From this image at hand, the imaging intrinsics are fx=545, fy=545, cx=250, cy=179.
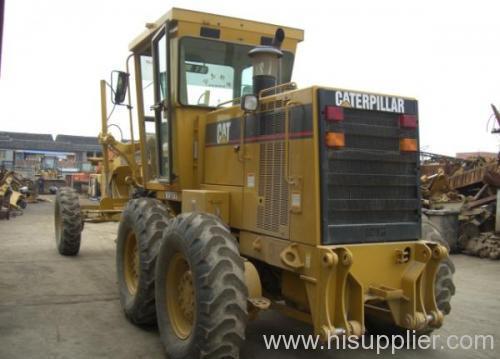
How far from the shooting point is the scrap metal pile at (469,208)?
11.0 metres

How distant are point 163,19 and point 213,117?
1.25m

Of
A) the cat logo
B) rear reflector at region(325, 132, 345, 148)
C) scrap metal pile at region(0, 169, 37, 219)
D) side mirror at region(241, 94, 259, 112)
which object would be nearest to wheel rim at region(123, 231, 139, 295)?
the cat logo

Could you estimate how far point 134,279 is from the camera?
6.09 meters

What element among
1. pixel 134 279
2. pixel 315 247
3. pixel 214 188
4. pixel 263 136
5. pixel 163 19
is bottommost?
pixel 134 279

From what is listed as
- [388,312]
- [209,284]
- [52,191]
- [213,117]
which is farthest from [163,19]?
[52,191]

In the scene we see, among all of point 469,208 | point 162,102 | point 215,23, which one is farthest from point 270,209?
point 469,208

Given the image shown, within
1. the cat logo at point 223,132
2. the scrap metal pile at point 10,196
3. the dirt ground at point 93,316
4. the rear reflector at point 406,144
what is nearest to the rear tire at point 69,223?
the dirt ground at point 93,316

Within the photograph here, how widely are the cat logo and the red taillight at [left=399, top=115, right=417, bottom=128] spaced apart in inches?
65.0

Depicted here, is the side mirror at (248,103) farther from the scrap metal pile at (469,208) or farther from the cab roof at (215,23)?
the scrap metal pile at (469,208)

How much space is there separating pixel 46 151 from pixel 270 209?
55.6 metres

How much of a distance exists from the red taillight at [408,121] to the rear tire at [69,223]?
253 inches

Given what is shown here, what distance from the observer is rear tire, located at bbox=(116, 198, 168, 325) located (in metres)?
5.29

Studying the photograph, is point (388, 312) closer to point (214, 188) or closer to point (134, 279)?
point (214, 188)

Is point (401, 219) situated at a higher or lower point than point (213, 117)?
lower
